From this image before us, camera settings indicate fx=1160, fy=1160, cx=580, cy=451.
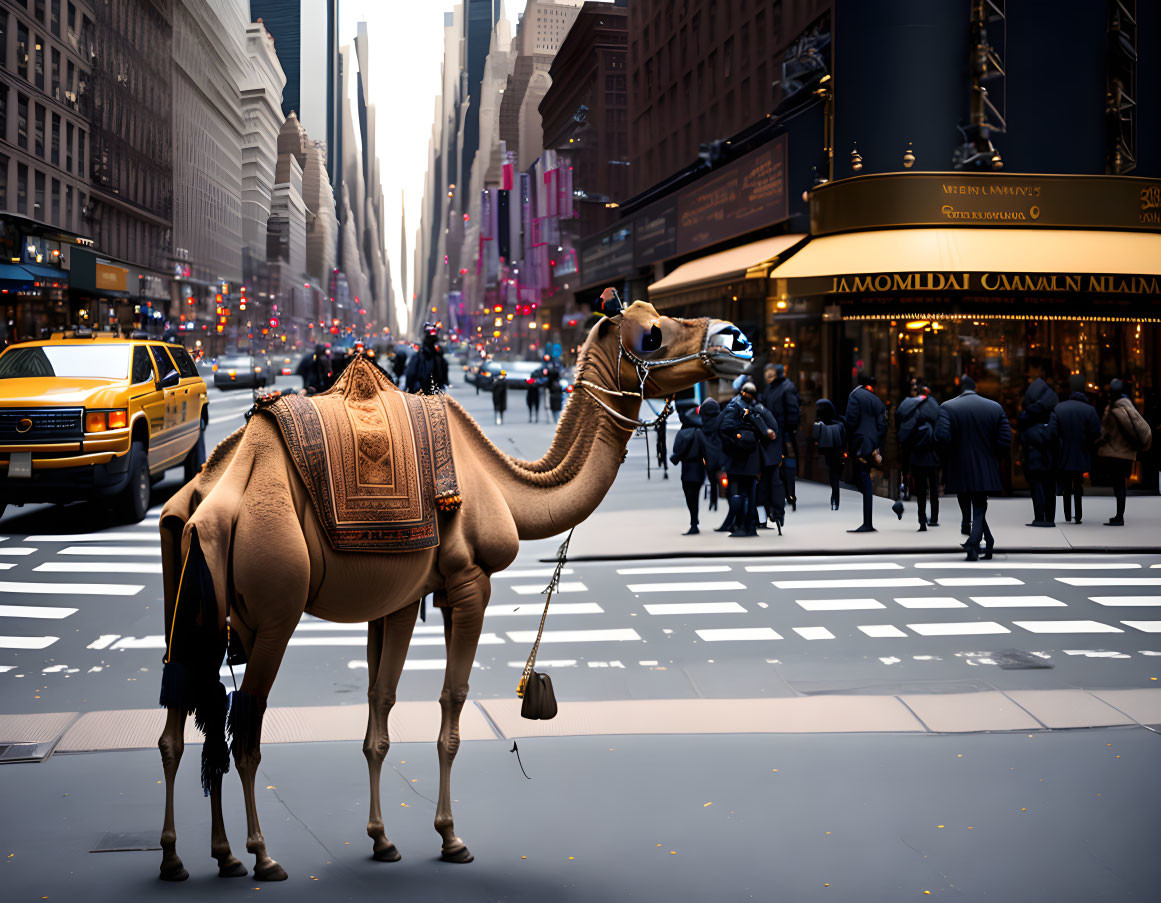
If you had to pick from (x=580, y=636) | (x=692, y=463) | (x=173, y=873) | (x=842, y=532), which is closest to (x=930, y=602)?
(x=580, y=636)

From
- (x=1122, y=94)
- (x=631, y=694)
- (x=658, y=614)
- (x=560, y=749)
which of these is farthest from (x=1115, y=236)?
(x=560, y=749)

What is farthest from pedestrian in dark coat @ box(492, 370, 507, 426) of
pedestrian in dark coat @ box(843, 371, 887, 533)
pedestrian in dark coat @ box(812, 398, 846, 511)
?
pedestrian in dark coat @ box(843, 371, 887, 533)

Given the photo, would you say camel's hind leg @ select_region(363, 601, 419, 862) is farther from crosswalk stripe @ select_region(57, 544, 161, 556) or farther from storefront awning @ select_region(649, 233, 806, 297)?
storefront awning @ select_region(649, 233, 806, 297)

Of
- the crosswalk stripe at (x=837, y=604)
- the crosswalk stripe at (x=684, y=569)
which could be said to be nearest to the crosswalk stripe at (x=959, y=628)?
the crosswalk stripe at (x=837, y=604)

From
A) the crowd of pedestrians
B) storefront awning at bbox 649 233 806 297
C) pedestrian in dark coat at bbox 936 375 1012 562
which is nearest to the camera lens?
pedestrian in dark coat at bbox 936 375 1012 562

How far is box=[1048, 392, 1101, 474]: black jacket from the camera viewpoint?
16922 mm

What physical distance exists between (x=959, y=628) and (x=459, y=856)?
21.6 ft

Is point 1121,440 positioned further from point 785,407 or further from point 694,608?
point 694,608

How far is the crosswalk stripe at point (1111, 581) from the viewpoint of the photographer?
12.6 metres

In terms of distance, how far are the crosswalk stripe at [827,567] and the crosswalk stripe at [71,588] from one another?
689cm

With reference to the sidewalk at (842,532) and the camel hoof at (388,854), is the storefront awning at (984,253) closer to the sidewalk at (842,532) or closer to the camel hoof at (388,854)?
the sidewalk at (842,532)

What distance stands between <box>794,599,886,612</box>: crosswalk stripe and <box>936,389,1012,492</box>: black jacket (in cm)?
353

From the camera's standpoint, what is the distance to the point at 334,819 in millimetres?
5582

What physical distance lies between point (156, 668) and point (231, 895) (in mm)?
4607
